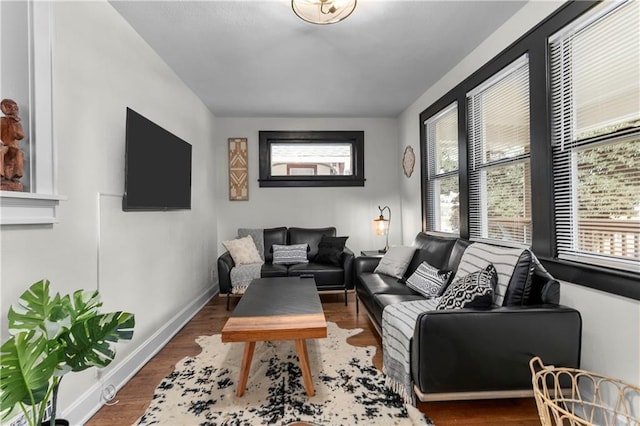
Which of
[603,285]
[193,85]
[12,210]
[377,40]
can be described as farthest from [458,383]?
[193,85]

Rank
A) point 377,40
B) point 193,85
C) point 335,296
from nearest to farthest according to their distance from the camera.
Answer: point 377,40 < point 193,85 < point 335,296

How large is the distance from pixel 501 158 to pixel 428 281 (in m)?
1.25

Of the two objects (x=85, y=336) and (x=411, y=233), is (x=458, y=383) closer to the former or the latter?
(x=85, y=336)

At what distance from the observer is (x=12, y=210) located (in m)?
1.32

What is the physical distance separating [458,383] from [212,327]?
2.46 meters

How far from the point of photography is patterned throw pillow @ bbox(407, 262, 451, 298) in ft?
8.13

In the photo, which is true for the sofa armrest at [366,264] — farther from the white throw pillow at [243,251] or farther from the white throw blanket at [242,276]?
the white throw pillow at [243,251]

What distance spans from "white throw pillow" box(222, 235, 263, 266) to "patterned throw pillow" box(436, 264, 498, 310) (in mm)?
2701

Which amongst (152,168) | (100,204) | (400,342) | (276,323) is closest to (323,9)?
(152,168)

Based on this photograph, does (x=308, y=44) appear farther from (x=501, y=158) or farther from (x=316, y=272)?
(x=316, y=272)

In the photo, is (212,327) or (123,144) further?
(212,327)

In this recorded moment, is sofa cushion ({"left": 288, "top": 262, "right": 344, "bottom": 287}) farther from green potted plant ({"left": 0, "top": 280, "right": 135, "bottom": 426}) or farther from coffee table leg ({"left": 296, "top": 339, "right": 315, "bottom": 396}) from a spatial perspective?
green potted plant ({"left": 0, "top": 280, "right": 135, "bottom": 426})

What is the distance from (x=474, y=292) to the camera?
1772 mm

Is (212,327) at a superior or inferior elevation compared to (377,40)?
inferior
